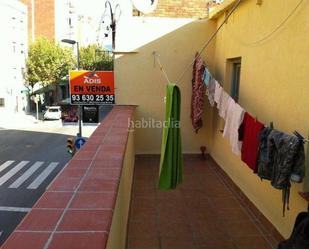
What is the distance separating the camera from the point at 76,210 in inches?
77.3

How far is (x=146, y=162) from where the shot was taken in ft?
27.1

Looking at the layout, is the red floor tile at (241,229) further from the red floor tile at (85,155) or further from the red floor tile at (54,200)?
the red floor tile at (54,200)

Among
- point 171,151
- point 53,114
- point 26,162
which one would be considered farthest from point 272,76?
point 53,114

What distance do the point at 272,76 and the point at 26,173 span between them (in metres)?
12.3

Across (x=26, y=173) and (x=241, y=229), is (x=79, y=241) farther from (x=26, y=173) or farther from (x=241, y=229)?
(x=26, y=173)

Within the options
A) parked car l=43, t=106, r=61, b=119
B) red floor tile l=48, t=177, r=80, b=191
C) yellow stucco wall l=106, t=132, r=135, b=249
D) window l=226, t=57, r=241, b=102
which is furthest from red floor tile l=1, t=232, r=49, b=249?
parked car l=43, t=106, r=61, b=119

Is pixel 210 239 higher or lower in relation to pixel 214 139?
lower

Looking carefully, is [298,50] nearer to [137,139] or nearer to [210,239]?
[210,239]

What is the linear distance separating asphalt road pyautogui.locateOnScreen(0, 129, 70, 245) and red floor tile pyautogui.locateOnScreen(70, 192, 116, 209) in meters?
6.79

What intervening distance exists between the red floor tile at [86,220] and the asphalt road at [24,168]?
703 cm

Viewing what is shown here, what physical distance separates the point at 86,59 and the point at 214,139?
110ft

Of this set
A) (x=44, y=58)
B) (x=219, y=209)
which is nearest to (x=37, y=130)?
(x=44, y=58)

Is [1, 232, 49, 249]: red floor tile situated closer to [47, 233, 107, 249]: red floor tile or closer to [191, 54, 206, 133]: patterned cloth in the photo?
[47, 233, 107, 249]: red floor tile

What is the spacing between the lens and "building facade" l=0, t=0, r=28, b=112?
3052cm
